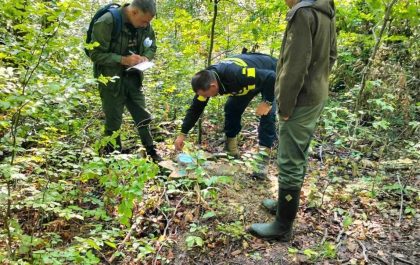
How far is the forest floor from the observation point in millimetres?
3322

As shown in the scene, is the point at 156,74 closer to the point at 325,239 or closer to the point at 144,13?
the point at 144,13

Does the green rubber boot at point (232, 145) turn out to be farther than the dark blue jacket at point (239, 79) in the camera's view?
Yes

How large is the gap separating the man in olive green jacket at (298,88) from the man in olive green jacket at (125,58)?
1878mm

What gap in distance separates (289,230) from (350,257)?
22.9 inches

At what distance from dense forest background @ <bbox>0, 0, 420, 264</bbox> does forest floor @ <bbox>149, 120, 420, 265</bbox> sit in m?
0.01

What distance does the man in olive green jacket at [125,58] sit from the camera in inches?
165

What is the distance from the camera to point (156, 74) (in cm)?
786

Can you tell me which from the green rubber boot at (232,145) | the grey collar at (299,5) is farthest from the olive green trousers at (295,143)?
the green rubber boot at (232,145)

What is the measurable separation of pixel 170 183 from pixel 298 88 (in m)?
1.79

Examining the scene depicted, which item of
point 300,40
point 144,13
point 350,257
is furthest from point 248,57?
point 350,257

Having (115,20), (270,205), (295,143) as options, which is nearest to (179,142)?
(270,205)

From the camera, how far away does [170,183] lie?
159 inches

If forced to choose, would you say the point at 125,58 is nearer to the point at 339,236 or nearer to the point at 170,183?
the point at 170,183

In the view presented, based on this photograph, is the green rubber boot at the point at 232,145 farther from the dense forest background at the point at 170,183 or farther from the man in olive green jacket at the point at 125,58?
the man in olive green jacket at the point at 125,58
